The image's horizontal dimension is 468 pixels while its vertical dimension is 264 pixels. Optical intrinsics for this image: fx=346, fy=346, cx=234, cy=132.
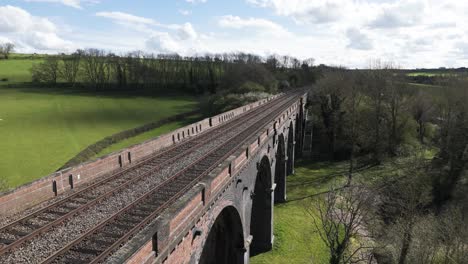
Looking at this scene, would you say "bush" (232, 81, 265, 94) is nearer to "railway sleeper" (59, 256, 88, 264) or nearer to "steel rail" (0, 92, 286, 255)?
"steel rail" (0, 92, 286, 255)

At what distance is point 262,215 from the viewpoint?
2308cm

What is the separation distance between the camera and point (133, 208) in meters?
11.9

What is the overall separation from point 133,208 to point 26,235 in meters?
3.27

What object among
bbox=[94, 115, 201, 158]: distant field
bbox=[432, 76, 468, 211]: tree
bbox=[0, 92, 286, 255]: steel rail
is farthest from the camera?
bbox=[94, 115, 201, 158]: distant field

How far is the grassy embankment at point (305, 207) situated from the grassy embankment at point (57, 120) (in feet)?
69.3

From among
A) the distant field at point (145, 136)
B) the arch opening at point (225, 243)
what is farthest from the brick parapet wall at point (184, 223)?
the distant field at point (145, 136)

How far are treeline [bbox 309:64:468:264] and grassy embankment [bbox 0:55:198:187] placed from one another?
26.0 m

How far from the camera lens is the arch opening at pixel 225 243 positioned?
1633cm

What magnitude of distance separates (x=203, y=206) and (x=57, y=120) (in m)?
50.9


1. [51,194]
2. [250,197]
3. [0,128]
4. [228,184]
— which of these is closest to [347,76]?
[250,197]

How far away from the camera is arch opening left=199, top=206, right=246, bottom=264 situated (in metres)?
16.3

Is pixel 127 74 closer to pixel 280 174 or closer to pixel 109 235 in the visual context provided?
pixel 280 174

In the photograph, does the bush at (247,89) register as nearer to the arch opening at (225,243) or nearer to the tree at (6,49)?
the arch opening at (225,243)

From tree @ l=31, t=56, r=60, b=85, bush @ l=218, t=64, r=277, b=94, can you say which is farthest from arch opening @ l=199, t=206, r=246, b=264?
tree @ l=31, t=56, r=60, b=85
